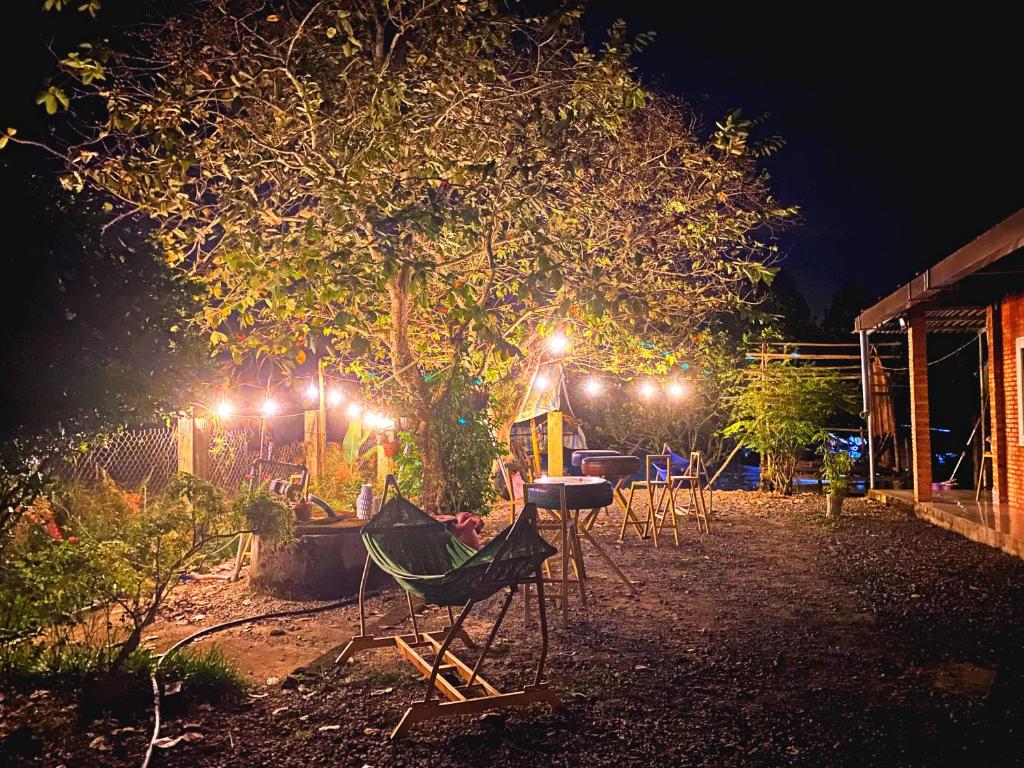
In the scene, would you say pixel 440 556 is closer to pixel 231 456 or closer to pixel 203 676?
pixel 203 676

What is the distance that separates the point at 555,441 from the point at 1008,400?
267 inches

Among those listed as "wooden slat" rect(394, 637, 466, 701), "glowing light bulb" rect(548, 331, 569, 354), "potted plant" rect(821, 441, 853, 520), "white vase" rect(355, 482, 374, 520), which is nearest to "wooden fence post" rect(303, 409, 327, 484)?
"white vase" rect(355, 482, 374, 520)

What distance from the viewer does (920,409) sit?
11406 millimetres

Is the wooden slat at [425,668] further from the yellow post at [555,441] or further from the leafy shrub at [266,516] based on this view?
the yellow post at [555,441]

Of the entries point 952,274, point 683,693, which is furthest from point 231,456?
point 952,274

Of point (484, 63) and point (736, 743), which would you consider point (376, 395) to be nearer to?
point (484, 63)

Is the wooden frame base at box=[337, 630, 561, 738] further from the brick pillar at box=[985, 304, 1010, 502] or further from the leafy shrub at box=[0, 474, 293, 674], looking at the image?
the brick pillar at box=[985, 304, 1010, 502]

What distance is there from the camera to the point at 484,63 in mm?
6824

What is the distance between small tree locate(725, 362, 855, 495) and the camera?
13.4 meters

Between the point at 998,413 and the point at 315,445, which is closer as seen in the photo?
the point at 998,413

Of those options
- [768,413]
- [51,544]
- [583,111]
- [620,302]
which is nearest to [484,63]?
[583,111]

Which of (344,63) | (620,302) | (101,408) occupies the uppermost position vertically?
A: (344,63)

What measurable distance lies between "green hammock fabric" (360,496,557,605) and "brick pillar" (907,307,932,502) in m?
8.57

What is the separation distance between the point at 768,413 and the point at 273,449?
27.3 ft
